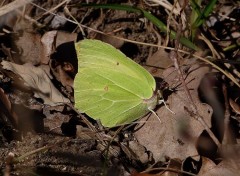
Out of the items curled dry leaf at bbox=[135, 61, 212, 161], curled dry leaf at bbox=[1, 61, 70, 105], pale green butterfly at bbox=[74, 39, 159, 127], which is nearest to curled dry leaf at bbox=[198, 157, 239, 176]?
curled dry leaf at bbox=[135, 61, 212, 161]

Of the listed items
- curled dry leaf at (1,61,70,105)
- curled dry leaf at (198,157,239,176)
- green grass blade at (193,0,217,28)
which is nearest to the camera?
curled dry leaf at (198,157,239,176)

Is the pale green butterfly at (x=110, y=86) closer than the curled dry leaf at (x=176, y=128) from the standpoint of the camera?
No

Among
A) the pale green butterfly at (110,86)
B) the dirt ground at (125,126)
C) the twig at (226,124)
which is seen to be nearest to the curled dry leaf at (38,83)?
the dirt ground at (125,126)

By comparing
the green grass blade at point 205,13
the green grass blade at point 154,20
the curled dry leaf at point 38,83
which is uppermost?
the green grass blade at point 205,13

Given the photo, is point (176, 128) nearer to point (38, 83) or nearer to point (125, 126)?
point (125, 126)

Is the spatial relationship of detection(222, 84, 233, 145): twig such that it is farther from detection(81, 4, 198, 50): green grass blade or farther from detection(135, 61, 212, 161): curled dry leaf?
detection(81, 4, 198, 50): green grass blade

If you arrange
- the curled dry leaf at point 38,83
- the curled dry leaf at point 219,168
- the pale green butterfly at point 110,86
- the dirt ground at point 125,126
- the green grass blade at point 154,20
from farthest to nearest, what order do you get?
1. the green grass blade at point 154,20
2. the curled dry leaf at point 38,83
3. the pale green butterfly at point 110,86
4. the dirt ground at point 125,126
5. the curled dry leaf at point 219,168

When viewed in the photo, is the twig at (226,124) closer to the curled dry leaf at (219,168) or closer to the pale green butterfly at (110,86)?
the curled dry leaf at (219,168)
